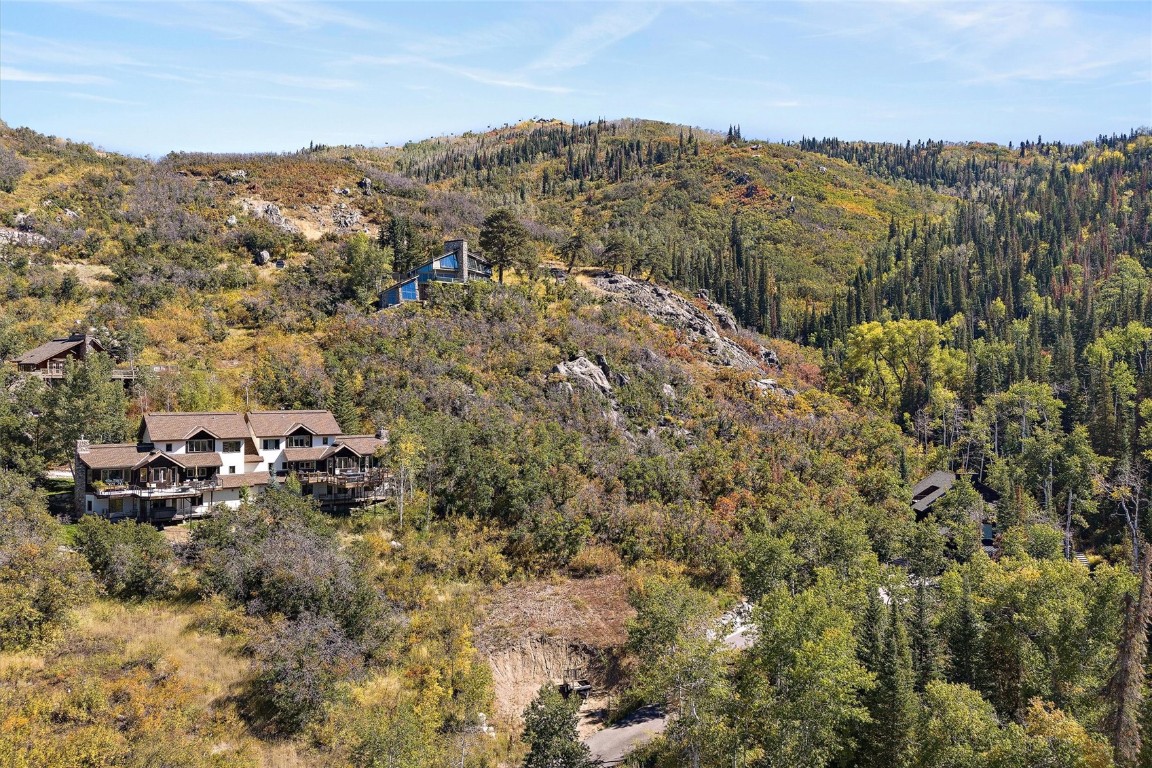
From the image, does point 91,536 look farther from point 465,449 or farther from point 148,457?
point 465,449

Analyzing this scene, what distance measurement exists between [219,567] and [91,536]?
20.0 ft

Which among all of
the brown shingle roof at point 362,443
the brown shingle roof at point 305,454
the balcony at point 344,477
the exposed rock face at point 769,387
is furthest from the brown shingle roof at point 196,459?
the exposed rock face at point 769,387

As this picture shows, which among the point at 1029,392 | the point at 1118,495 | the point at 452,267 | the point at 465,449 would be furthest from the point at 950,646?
the point at 1029,392

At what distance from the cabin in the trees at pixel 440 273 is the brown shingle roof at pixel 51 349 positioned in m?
22.6

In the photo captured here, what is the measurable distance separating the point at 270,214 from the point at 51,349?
35.3 m

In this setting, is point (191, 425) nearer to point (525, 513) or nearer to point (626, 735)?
point (525, 513)

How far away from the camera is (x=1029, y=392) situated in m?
80.2

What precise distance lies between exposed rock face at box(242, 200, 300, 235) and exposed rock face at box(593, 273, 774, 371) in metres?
35.8

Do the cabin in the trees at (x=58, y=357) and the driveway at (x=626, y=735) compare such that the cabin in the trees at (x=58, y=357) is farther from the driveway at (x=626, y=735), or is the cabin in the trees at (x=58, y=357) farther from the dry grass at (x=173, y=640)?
the driveway at (x=626, y=735)

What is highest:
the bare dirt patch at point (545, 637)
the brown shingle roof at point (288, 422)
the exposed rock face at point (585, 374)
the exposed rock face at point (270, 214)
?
the exposed rock face at point (270, 214)

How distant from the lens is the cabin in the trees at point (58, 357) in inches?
1799

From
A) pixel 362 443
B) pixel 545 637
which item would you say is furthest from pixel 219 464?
Result: pixel 545 637

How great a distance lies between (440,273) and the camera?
66125 millimetres

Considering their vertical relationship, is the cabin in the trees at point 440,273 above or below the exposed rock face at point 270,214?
below
